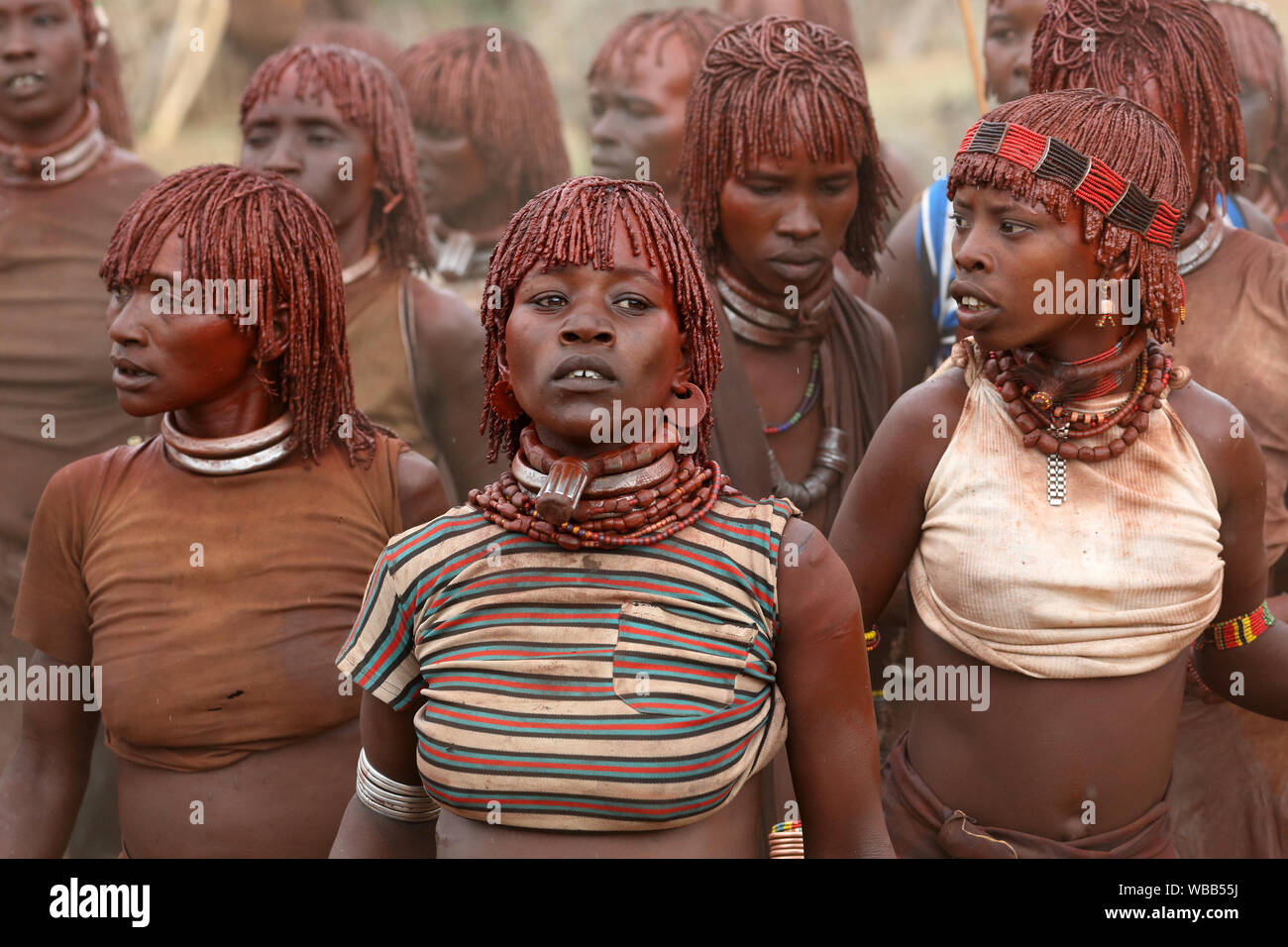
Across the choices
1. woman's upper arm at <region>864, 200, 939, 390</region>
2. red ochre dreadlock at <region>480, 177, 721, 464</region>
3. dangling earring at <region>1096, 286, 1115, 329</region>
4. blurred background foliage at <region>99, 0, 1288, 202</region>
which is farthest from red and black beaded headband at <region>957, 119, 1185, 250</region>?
blurred background foliage at <region>99, 0, 1288, 202</region>

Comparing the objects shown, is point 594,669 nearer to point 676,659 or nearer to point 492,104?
point 676,659

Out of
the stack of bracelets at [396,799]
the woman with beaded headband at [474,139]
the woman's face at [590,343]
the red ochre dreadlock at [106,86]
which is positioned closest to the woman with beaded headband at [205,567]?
the stack of bracelets at [396,799]

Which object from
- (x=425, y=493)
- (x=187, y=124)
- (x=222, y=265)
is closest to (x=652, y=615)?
(x=425, y=493)

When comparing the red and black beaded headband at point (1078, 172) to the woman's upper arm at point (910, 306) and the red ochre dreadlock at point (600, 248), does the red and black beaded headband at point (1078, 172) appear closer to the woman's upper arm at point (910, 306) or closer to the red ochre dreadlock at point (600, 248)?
the red ochre dreadlock at point (600, 248)

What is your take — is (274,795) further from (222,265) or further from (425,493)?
(222,265)

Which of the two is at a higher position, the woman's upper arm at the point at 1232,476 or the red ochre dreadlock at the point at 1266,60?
the red ochre dreadlock at the point at 1266,60

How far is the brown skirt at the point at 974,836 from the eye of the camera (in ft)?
9.46

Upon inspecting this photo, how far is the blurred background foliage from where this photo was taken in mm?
7074

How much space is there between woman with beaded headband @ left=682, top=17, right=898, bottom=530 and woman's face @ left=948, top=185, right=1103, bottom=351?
99cm

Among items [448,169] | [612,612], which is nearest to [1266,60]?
[448,169]

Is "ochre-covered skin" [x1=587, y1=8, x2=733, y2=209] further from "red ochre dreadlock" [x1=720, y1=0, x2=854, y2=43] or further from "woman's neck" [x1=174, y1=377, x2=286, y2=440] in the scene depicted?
"woman's neck" [x1=174, y1=377, x2=286, y2=440]
